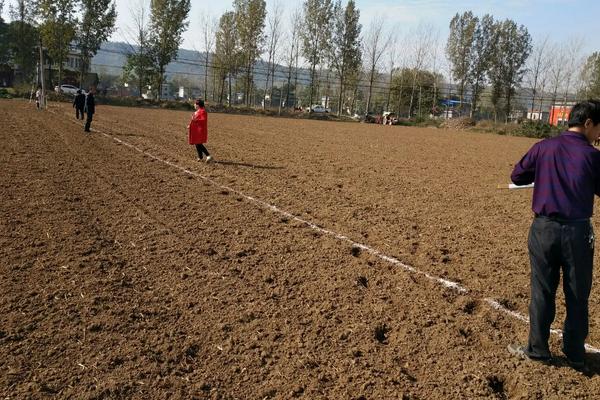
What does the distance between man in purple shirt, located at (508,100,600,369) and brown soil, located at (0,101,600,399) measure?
0.29 metres

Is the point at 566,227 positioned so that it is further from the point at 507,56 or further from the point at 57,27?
the point at 507,56

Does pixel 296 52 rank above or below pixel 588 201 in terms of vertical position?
above

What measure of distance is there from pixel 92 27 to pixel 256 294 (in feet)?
192

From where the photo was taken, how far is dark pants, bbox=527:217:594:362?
3484 mm

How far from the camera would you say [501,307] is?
4680mm

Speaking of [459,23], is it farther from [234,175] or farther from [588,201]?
[588,201]

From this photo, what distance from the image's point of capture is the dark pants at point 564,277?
3484 mm

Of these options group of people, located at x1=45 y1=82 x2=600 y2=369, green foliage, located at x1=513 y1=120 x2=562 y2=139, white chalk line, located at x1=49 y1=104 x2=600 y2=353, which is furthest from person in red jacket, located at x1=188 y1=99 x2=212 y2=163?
green foliage, located at x1=513 y1=120 x2=562 y2=139

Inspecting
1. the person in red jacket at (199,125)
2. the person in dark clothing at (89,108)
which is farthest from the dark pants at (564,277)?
the person in dark clothing at (89,108)

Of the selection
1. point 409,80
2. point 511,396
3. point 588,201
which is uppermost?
point 409,80

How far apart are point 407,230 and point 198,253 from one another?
3129 mm

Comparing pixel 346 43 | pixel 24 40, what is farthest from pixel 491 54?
pixel 24 40

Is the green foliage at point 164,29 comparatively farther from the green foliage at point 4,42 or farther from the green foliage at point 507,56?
the green foliage at point 507,56

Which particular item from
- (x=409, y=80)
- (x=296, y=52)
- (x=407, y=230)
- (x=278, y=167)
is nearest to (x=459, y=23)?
(x=409, y=80)
